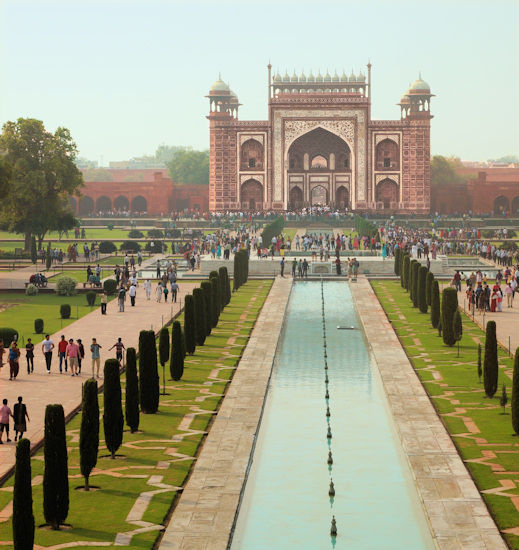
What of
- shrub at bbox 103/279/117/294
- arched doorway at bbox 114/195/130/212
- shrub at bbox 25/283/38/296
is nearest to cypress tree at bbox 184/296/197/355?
shrub at bbox 103/279/117/294

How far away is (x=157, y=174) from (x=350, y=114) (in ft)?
56.4

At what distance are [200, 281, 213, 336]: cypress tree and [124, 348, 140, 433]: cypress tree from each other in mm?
10183

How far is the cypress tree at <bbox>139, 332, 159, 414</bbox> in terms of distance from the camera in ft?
61.4

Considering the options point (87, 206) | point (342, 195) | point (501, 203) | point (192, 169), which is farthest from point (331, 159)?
point (192, 169)

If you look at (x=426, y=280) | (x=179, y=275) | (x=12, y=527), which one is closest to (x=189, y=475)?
(x=12, y=527)

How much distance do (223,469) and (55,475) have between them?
3.08 meters

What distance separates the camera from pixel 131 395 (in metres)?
17.2

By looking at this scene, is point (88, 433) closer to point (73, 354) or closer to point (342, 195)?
point (73, 354)

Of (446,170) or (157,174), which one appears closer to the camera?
(157,174)

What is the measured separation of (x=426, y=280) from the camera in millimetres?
31984

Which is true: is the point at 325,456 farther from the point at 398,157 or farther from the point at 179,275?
the point at 398,157

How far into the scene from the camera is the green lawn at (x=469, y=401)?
14836 mm

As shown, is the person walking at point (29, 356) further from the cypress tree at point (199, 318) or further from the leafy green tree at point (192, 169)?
the leafy green tree at point (192, 169)

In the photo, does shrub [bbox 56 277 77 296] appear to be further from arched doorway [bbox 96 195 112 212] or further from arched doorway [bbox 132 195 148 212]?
arched doorway [bbox 96 195 112 212]
